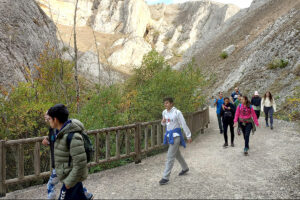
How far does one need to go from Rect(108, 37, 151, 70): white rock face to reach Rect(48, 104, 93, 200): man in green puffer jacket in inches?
2748

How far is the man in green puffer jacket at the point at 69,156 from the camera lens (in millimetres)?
2828

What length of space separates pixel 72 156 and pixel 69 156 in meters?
0.15

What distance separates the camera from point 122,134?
8.27 metres

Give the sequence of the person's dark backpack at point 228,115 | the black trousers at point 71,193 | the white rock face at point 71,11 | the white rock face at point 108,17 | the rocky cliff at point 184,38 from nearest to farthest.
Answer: the black trousers at point 71,193
the person's dark backpack at point 228,115
the rocky cliff at point 184,38
the white rock face at point 71,11
the white rock face at point 108,17

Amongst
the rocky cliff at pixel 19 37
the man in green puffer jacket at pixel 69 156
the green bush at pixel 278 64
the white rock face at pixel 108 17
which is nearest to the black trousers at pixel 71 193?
the man in green puffer jacket at pixel 69 156

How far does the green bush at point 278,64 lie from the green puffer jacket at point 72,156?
21303 mm

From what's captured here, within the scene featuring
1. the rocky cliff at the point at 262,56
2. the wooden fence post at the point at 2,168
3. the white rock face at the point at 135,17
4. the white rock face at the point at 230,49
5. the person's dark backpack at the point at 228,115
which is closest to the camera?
the wooden fence post at the point at 2,168

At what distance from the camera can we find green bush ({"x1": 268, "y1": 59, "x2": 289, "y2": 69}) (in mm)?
20094

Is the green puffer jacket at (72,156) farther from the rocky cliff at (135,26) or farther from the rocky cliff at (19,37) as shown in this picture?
the rocky cliff at (135,26)

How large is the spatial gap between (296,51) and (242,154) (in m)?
17.2

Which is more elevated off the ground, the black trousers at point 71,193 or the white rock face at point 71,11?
the white rock face at point 71,11

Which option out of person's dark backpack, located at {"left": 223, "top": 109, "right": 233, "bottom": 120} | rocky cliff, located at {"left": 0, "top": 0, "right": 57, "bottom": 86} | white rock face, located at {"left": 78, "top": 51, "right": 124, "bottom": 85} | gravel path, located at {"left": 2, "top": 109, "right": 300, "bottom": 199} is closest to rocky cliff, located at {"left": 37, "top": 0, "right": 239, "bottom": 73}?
white rock face, located at {"left": 78, "top": 51, "right": 124, "bottom": 85}

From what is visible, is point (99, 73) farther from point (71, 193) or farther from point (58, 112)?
point (71, 193)

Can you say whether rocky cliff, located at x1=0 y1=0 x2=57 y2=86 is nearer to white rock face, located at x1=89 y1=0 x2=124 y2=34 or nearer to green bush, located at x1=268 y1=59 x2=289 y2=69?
green bush, located at x1=268 y1=59 x2=289 y2=69
